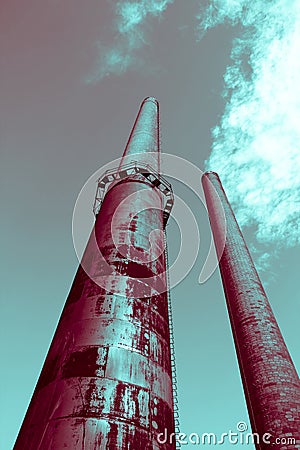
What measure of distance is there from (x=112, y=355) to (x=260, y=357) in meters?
5.11

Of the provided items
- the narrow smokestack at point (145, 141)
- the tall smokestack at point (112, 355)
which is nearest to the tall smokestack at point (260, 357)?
the tall smokestack at point (112, 355)

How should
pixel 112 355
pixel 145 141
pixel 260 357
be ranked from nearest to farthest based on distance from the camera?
pixel 112 355, pixel 260 357, pixel 145 141

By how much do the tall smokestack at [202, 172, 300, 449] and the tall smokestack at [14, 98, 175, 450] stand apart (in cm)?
349

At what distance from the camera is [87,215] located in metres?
11.1

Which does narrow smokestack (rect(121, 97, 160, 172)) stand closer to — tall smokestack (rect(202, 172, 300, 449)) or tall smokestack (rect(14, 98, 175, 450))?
tall smokestack (rect(14, 98, 175, 450))

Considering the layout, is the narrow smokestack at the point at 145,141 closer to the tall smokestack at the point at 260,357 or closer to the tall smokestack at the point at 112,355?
the tall smokestack at the point at 112,355

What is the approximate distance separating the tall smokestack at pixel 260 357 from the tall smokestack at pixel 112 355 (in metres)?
3.49

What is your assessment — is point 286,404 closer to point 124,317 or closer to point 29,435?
point 124,317

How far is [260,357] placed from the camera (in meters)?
8.60

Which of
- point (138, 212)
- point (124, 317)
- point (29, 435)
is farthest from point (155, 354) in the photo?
point (138, 212)

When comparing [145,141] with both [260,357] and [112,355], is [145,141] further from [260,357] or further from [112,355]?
[112,355]

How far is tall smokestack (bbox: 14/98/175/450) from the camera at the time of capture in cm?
413

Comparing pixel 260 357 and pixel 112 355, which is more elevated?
pixel 260 357

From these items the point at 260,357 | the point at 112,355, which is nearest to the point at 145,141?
the point at 260,357
